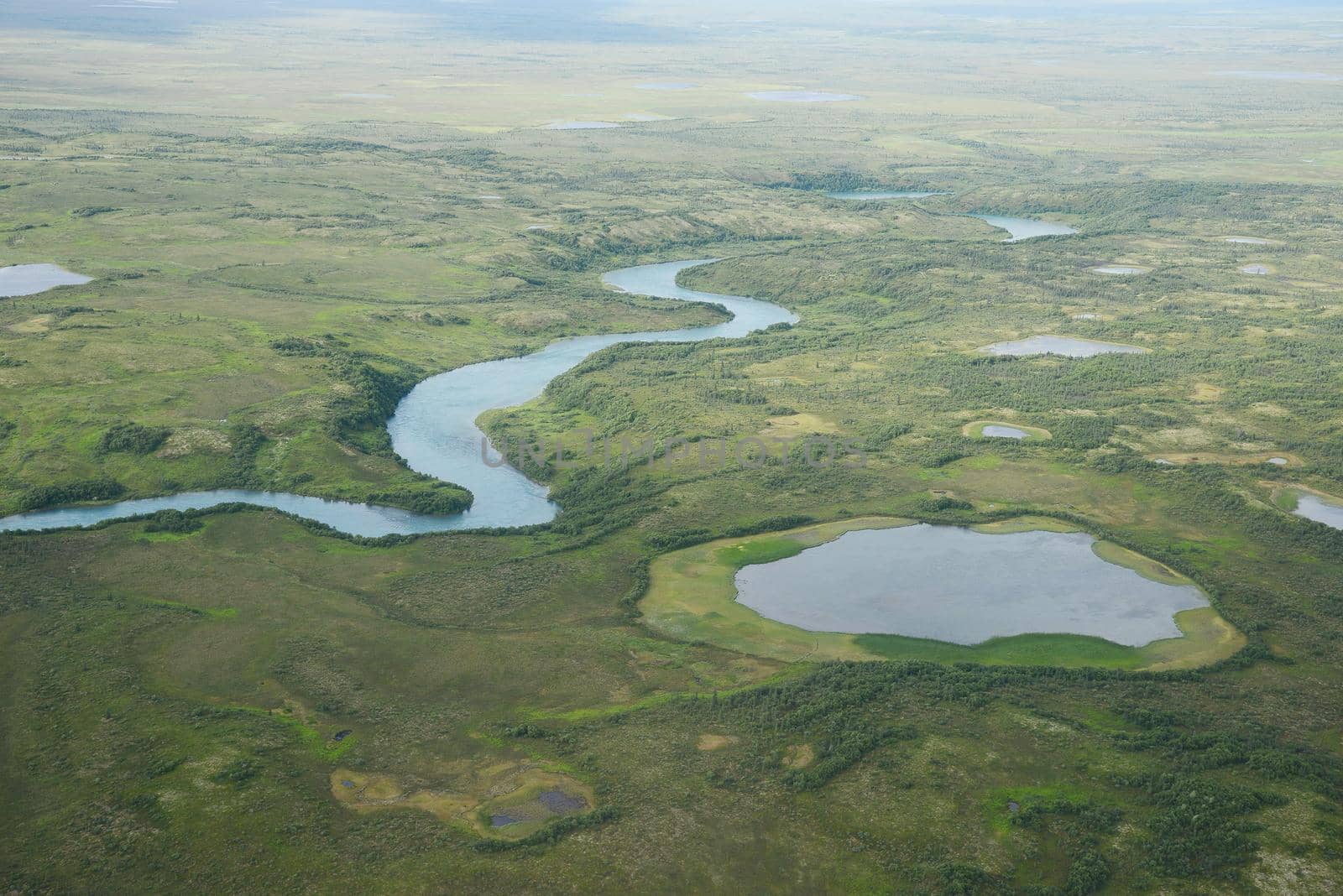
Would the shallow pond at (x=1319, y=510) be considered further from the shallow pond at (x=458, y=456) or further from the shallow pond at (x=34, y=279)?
the shallow pond at (x=34, y=279)

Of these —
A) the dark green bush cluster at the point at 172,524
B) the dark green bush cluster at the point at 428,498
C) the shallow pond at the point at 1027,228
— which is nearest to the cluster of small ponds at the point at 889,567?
the dark green bush cluster at the point at 428,498

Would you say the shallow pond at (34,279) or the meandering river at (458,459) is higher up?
the shallow pond at (34,279)

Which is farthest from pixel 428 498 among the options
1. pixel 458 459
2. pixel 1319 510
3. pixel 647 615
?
pixel 1319 510

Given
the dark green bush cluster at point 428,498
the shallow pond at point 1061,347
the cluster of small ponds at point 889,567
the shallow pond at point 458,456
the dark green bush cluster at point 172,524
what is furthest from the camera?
the shallow pond at point 1061,347

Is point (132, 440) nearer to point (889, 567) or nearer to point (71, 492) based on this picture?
point (71, 492)

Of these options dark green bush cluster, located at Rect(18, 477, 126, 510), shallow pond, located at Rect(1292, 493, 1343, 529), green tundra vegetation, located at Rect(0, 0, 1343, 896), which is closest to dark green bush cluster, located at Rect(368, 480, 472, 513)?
green tundra vegetation, located at Rect(0, 0, 1343, 896)

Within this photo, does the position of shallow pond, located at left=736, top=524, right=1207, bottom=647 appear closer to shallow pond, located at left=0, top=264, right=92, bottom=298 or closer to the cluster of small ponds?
the cluster of small ponds

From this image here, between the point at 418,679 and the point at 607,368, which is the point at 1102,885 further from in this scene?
the point at 607,368
